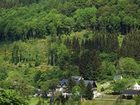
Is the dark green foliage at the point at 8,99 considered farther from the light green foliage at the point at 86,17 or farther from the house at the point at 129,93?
the light green foliage at the point at 86,17

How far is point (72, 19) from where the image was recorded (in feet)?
519

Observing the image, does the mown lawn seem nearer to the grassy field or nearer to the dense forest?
the grassy field

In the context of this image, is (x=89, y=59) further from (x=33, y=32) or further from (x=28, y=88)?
(x=33, y=32)

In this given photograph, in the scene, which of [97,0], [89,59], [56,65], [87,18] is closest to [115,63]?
[89,59]

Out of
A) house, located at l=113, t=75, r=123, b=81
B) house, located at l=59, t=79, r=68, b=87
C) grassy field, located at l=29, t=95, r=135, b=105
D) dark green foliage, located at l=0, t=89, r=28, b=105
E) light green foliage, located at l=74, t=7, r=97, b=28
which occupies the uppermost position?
dark green foliage, located at l=0, t=89, r=28, b=105

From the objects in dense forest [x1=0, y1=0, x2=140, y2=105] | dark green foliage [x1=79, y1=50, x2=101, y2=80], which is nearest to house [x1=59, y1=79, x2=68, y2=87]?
dense forest [x1=0, y1=0, x2=140, y2=105]

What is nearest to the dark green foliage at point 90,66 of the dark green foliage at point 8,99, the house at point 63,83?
the house at point 63,83

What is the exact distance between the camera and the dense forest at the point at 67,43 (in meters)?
104

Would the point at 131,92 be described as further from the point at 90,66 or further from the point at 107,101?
the point at 90,66

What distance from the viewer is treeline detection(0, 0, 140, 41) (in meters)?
146

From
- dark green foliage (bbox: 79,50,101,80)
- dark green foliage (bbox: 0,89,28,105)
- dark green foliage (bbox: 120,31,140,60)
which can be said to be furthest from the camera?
dark green foliage (bbox: 120,31,140,60)

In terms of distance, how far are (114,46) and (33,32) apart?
44252mm

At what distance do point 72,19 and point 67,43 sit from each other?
2796cm

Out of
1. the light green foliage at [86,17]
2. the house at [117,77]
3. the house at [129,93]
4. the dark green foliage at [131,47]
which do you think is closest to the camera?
the house at [129,93]
